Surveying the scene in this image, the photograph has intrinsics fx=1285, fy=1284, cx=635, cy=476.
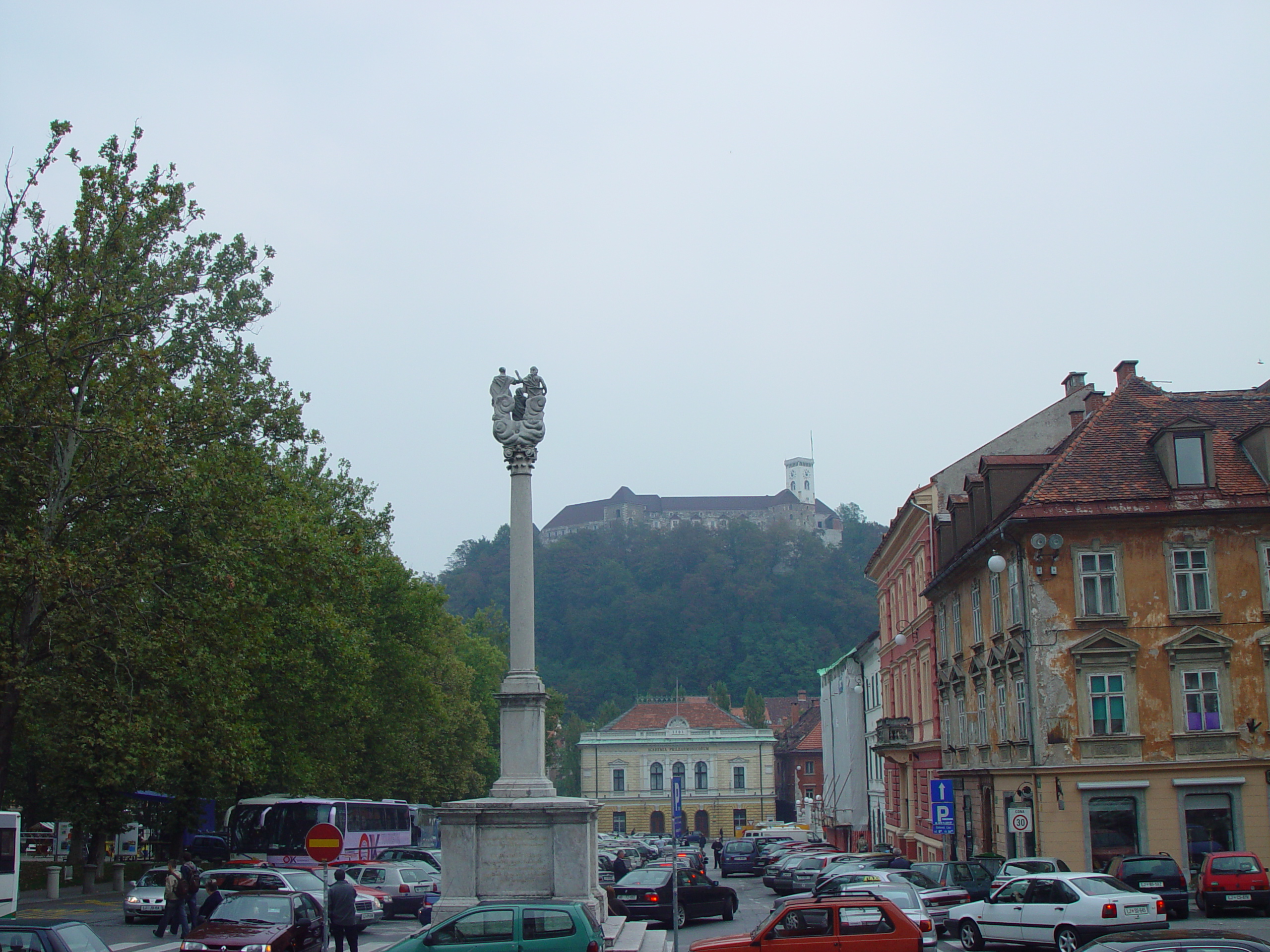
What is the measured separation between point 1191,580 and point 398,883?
20.6 meters

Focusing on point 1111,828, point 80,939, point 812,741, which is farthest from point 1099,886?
point 812,741

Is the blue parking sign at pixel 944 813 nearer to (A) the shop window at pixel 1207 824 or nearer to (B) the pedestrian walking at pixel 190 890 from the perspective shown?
(A) the shop window at pixel 1207 824

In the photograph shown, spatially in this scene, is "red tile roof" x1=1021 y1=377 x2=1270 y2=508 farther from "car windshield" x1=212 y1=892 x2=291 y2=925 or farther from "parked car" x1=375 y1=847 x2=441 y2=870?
"parked car" x1=375 y1=847 x2=441 y2=870

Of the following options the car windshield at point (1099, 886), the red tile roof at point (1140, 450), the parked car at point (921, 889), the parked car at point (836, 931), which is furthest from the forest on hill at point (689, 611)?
the parked car at point (836, 931)

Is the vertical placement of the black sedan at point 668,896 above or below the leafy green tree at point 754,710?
below

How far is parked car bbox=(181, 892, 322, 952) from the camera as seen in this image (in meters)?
17.9

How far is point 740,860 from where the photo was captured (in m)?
51.9

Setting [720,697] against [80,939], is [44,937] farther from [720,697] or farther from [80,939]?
[720,697]

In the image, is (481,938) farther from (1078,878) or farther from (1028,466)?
(1028,466)

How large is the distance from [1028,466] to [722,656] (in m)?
135

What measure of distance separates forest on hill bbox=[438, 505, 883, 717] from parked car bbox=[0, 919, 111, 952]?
14537 cm

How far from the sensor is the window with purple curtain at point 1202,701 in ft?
99.3

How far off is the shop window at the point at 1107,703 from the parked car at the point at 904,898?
29.1 feet

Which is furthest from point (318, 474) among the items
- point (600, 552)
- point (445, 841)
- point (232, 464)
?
point (600, 552)
